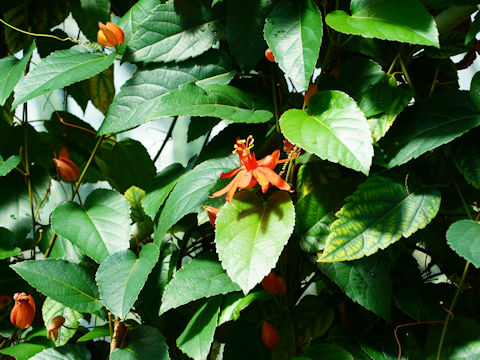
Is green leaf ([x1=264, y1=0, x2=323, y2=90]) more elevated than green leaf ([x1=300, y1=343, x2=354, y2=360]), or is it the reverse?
green leaf ([x1=264, y1=0, x2=323, y2=90])

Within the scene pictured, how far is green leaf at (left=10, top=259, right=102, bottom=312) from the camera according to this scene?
2.42 ft

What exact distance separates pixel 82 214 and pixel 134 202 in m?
0.14

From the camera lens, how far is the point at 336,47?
0.73 m

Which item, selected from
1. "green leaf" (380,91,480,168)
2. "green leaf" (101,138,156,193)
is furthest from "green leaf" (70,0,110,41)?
"green leaf" (380,91,480,168)

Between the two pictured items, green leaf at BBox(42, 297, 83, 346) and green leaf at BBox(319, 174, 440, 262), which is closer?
green leaf at BBox(319, 174, 440, 262)

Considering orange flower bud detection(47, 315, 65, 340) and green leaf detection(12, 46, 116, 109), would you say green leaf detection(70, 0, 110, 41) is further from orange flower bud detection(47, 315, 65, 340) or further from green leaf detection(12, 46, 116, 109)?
orange flower bud detection(47, 315, 65, 340)

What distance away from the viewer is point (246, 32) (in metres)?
0.75

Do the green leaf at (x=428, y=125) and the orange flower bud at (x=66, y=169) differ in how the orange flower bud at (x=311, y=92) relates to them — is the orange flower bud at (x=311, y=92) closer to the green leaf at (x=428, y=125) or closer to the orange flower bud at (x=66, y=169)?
the green leaf at (x=428, y=125)

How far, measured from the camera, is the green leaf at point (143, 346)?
28.5 inches

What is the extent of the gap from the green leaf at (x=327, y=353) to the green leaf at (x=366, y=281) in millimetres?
75

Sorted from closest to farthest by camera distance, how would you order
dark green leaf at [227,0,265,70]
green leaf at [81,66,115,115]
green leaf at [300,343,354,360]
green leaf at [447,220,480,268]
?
green leaf at [447,220,480,268], green leaf at [300,343,354,360], dark green leaf at [227,0,265,70], green leaf at [81,66,115,115]

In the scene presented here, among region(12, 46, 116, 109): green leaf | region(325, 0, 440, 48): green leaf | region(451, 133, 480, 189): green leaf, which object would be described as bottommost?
region(451, 133, 480, 189): green leaf

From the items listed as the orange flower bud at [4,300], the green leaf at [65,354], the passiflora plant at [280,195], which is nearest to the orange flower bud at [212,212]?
the passiflora plant at [280,195]

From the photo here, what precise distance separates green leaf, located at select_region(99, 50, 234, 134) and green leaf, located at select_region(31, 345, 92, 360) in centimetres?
35
